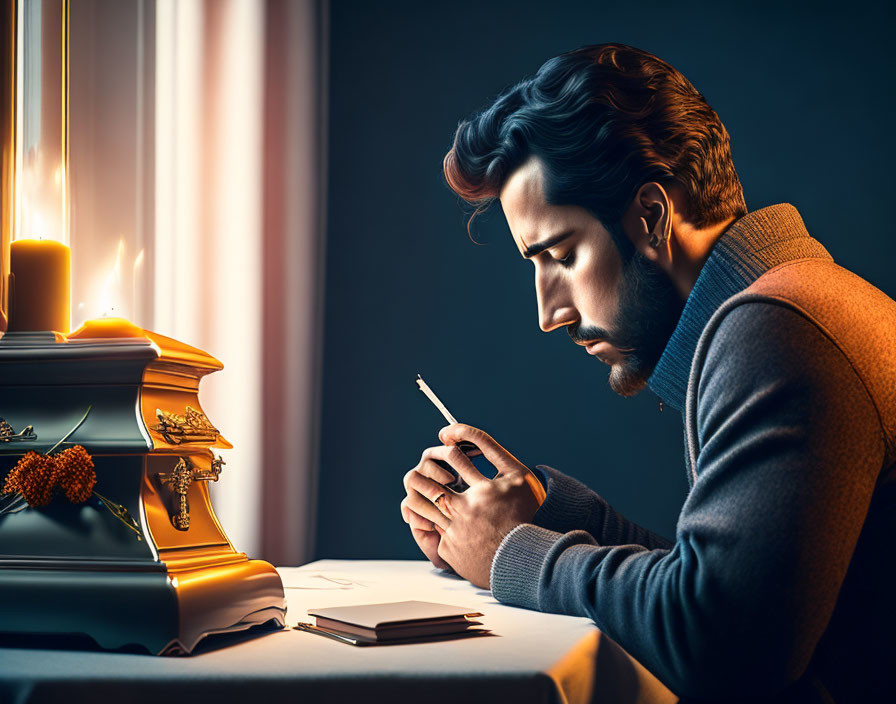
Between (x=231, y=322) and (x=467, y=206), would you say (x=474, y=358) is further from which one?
(x=231, y=322)

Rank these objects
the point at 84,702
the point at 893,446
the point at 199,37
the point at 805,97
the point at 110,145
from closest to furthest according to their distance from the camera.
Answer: the point at 84,702 < the point at 893,446 < the point at 110,145 < the point at 199,37 < the point at 805,97

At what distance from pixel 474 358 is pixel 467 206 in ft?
1.11

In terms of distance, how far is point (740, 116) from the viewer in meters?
1.80

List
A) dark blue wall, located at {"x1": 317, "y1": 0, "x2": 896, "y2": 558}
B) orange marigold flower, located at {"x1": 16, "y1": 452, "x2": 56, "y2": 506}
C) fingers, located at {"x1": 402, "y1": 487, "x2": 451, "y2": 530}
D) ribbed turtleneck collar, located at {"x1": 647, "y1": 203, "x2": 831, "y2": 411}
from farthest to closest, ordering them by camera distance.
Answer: dark blue wall, located at {"x1": 317, "y1": 0, "x2": 896, "y2": 558} → fingers, located at {"x1": 402, "y1": 487, "x2": 451, "y2": 530} → ribbed turtleneck collar, located at {"x1": 647, "y1": 203, "x2": 831, "y2": 411} → orange marigold flower, located at {"x1": 16, "y1": 452, "x2": 56, "y2": 506}

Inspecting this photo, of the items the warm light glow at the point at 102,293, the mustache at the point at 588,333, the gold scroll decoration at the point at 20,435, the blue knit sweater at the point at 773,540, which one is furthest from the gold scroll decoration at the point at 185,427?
the mustache at the point at 588,333

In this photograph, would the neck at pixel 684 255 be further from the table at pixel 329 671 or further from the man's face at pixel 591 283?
the table at pixel 329 671

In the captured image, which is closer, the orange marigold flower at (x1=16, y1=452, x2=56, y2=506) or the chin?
the orange marigold flower at (x1=16, y1=452, x2=56, y2=506)

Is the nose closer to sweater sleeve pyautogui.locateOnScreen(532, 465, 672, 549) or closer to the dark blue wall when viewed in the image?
sweater sleeve pyautogui.locateOnScreen(532, 465, 672, 549)

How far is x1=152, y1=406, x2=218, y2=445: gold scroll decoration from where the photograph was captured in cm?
83

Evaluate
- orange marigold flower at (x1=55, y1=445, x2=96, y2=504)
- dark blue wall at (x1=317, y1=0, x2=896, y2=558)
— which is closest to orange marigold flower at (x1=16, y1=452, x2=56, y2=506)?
orange marigold flower at (x1=55, y1=445, x2=96, y2=504)

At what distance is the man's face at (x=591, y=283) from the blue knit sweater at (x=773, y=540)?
29 cm

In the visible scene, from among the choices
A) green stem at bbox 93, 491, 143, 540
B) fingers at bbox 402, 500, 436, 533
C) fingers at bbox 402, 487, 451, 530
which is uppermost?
green stem at bbox 93, 491, 143, 540

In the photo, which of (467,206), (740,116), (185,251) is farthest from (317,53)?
Result: (740,116)

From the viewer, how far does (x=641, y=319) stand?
1.15 m
